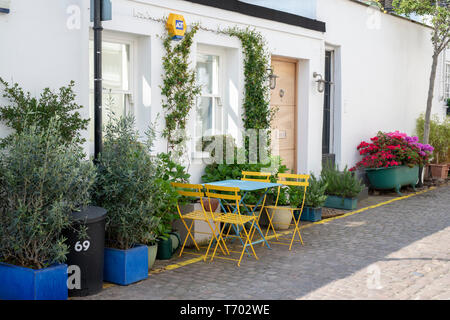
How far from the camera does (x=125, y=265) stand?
5789 millimetres

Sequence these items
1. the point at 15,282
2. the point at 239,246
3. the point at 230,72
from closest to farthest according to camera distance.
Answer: the point at 15,282, the point at 239,246, the point at 230,72

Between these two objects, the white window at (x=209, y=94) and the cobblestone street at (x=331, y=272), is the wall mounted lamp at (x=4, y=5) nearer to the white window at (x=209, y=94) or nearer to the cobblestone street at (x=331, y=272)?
the cobblestone street at (x=331, y=272)

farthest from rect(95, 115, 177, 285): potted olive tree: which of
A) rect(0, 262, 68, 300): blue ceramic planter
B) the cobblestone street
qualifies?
rect(0, 262, 68, 300): blue ceramic planter

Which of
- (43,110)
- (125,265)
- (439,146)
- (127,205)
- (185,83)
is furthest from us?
(439,146)

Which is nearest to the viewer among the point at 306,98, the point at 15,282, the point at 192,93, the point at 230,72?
the point at 15,282

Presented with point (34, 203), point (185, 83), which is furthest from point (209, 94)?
point (34, 203)

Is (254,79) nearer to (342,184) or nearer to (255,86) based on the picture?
(255,86)

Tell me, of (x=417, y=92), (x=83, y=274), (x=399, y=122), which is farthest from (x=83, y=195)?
(x=417, y=92)

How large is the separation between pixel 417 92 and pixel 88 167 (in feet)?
40.0

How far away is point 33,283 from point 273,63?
683 centimetres

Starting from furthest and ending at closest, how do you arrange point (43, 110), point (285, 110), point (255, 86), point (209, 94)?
1. point (285, 110)
2. point (255, 86)
3. point (209, 94)
4. point (43, 110)

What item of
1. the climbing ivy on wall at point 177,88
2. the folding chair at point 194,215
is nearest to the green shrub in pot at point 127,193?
the folding chair at point 194,215

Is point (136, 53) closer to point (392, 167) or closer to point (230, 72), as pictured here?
point (230, 72)

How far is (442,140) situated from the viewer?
14.7 meters
